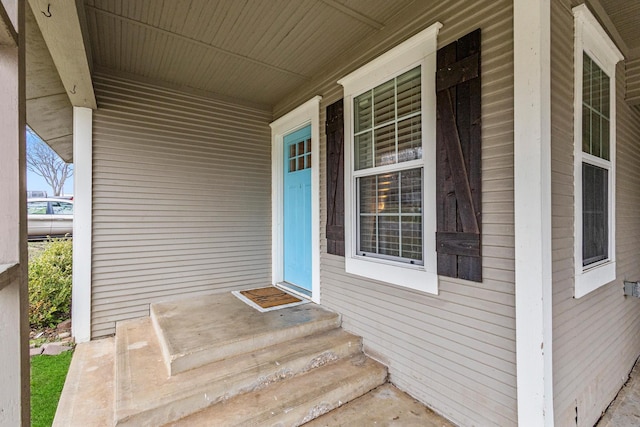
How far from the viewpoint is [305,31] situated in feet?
8.87

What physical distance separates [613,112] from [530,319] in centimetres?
210

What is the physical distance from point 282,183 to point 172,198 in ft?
4.79

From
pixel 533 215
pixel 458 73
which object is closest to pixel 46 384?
pixel 533 215

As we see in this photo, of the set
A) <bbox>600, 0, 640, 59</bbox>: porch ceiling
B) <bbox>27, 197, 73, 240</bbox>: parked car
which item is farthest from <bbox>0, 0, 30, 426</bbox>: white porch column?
<bbox>27, 197, 73, 240</bbox>: parked car

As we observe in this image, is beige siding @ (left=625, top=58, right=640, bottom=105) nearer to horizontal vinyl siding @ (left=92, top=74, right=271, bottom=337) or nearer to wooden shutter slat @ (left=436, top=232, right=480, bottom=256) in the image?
wooden shutter slat @ (left=436, top=232, right=480, bottom=256)

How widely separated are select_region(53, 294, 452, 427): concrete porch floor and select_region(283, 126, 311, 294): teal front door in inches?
26.6

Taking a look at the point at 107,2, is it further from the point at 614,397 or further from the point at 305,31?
the point at 614,397

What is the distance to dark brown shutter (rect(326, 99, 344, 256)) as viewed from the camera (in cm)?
306

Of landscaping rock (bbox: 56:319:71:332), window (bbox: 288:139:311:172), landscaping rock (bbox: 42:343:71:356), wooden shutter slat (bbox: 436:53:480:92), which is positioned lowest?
landscaping rock (bbox: 42:343:71:356)

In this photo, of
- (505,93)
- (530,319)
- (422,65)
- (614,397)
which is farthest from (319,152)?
(614,397)

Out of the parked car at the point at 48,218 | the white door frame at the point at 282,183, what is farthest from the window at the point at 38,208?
the white door frame at the point at 282,183

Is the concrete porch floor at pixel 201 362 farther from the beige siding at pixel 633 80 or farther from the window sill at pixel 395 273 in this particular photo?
the beige siding at pixel 633 80

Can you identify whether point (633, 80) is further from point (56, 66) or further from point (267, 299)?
point (56, 66)

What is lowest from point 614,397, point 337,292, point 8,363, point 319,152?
point 614,397
